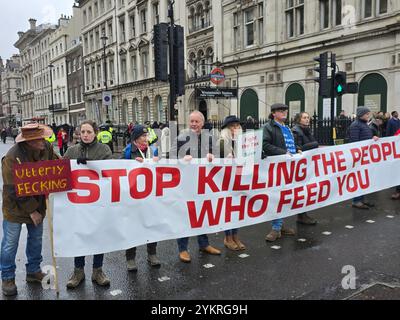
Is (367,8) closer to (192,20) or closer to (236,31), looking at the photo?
(236,31)

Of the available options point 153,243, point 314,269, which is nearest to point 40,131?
point 153,243

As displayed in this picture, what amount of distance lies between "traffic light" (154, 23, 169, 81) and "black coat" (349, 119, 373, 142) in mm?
4114

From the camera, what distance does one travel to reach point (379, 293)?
3.77 m

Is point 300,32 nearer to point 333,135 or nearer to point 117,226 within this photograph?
point 333,135

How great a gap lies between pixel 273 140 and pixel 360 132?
2.61 meters

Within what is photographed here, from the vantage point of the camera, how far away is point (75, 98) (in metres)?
60.6

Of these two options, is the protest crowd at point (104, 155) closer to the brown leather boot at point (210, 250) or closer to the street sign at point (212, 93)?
the brown leather boot at point (210, 250)

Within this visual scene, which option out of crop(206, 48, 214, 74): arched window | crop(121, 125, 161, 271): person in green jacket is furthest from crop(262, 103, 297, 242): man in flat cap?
crop(206, 48, 214, 74): arched window

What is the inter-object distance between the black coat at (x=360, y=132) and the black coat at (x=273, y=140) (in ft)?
7.92

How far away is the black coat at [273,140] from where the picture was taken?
554 cm

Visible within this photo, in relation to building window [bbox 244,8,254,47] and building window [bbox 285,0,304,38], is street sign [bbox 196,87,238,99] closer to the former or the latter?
building window [bbox 285,0,304,38]

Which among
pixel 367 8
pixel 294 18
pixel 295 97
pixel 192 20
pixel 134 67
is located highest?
pixel 192 20

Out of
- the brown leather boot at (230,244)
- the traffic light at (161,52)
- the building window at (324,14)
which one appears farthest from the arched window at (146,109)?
the brown leather boot at (230,244)

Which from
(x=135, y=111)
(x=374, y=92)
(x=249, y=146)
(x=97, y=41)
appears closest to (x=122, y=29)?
(x=97, y=41)
